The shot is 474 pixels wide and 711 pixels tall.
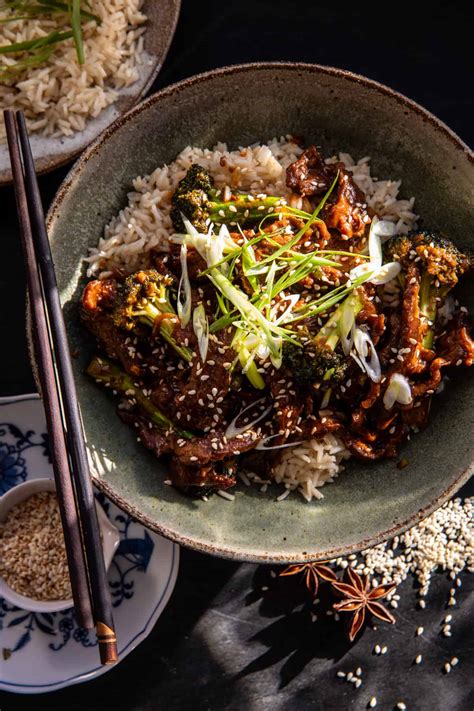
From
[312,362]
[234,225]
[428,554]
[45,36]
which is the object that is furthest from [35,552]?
[45,36]

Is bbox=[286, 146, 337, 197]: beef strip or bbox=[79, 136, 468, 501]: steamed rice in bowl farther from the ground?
bbox=[286, 146, 337, 197]: beef strip

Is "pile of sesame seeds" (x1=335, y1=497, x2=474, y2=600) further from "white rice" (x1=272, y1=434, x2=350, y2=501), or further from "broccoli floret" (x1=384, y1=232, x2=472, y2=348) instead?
"broccoli floret" (x1=384, y1=232, x2=472, y2=348)

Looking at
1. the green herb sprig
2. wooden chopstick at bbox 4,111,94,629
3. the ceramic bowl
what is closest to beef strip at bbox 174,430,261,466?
wooden chopstick at bbox 4,111,94,629

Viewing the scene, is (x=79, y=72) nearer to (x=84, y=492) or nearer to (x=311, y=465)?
(x=84, y=492)

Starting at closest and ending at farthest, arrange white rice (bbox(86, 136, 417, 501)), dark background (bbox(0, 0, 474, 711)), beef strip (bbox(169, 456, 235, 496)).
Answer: beef strip (bbox(169, 456, 235, 496)) → white rice (bbox(86, 136, 417, 501)) → dark background (bbox(0, 0, 474, 711))

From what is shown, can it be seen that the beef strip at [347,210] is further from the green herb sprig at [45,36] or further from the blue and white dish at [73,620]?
the blue and white dish at [73,620]

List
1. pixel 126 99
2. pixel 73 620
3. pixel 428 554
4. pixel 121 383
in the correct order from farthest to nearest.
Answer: pixel 428 554, pixel 73 620, pixel 126 99, pixel 121 383

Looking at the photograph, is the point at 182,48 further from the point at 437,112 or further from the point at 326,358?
the point at 326,358
